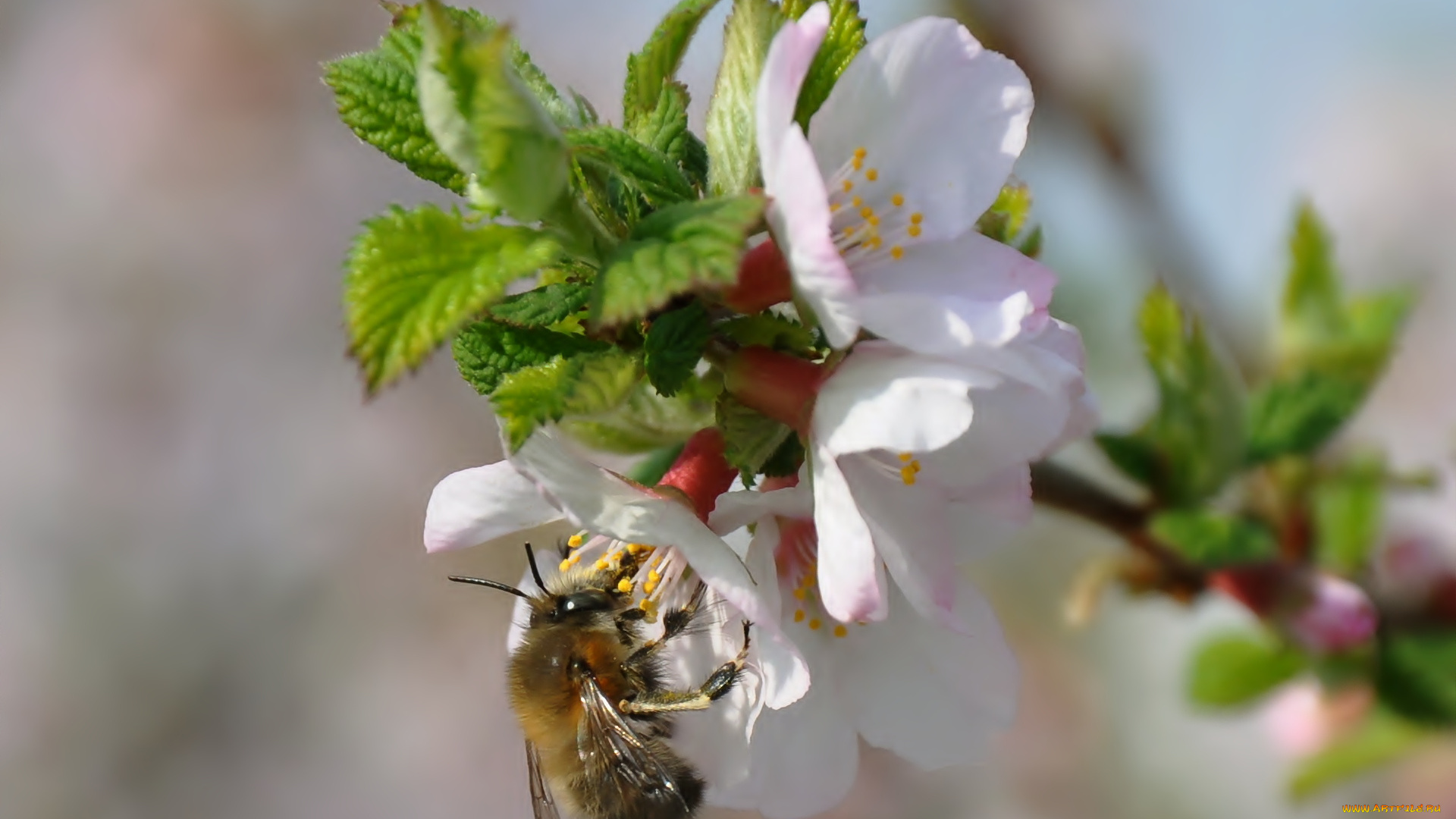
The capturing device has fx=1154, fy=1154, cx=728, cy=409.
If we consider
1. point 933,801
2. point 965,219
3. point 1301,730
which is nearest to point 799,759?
point 965,219

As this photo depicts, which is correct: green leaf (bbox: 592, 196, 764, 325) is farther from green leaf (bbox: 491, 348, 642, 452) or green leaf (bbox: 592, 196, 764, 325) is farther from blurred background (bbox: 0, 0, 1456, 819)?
blurred background (bbox: 0, 0, 1456, 819)

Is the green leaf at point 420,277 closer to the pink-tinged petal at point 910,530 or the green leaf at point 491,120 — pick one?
the green leaf at point 491,120

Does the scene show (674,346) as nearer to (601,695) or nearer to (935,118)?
(935,118)

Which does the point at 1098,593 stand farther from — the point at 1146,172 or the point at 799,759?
the point at 1146,172

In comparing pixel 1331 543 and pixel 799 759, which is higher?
pixel 799 759

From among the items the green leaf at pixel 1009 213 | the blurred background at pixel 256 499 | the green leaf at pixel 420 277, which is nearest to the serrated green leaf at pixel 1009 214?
the green leaf at pixel 1009 213

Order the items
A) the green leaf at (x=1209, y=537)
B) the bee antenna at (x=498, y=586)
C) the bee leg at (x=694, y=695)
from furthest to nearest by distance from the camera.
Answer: the green leaf at (x=1209, y=537)
the bee antenna at (x=498, y=586)
the bee leg at (x=694, y=695)
